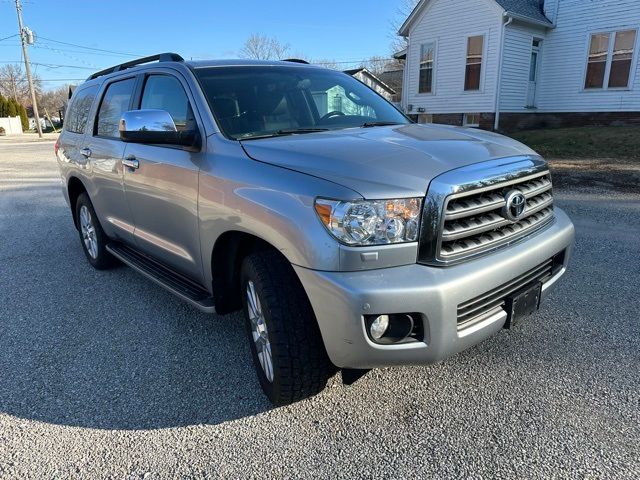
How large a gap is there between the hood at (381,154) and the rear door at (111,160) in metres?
1.73

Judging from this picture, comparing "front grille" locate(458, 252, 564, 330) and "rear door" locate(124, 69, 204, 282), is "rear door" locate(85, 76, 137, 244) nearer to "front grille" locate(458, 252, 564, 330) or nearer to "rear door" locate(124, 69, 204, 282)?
"rear door" locate(124, 69, 204, 282)

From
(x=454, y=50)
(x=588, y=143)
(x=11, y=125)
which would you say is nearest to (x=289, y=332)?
(x=588, y=143)

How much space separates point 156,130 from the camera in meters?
3.01

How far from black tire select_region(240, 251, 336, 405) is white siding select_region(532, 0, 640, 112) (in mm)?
16989

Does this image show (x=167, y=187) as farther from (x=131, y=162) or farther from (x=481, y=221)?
(x=481, y=221)

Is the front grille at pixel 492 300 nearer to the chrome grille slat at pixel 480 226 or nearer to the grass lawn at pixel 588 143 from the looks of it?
the chrome grille slat at pixel 480 226

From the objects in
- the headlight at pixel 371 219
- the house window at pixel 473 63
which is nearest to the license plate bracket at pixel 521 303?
the headlight at pixel 371 219

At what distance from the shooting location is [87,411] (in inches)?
107

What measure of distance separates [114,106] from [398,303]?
3492 millimetres

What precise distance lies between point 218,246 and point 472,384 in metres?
1.68

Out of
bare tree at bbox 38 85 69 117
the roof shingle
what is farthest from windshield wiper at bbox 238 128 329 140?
bare tree at bbox 38 85 69 117

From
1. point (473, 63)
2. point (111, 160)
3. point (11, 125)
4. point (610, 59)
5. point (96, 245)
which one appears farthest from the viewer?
point (11, 125)

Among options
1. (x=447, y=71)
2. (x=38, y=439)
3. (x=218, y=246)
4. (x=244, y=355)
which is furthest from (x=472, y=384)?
(x=447, y=71)

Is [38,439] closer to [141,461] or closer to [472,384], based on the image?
[141,461]
